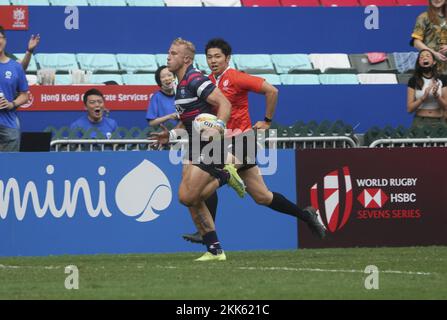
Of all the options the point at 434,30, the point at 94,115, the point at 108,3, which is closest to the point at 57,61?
the point at 108,3

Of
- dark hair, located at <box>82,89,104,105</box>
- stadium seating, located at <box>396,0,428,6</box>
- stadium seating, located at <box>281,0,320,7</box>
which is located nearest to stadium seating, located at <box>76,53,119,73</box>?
dark hair, located at <box>82,89,104,105</box>

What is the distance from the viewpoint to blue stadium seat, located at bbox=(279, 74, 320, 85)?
18.7 metres

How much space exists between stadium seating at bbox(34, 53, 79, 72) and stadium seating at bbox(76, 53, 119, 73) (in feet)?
0.41

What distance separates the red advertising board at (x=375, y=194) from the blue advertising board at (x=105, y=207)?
1.17ft

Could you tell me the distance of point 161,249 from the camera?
586 inches

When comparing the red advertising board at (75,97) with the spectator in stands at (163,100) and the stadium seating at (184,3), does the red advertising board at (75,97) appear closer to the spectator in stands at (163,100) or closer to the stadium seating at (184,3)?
the spectator in stands at (163,100)

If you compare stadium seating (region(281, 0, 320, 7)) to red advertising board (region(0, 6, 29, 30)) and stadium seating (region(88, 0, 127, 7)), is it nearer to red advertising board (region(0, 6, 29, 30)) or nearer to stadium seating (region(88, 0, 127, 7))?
stadium seating (region(88, 0, 127, 7))

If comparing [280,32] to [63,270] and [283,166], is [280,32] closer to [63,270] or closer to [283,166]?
[283,166]

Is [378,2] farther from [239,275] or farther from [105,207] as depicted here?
[239,275]

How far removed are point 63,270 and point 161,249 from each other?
2.99m

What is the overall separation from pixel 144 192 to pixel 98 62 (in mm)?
4215

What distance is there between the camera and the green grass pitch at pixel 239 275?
31.6 ft
